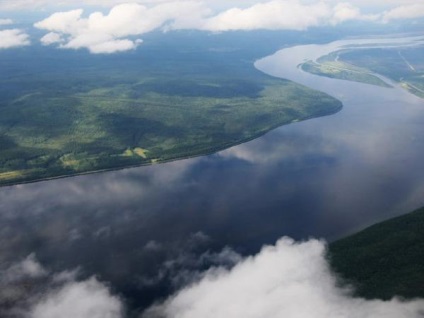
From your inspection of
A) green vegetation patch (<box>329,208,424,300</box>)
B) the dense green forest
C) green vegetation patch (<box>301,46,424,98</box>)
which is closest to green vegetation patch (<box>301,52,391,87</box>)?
green vegetation patch (<box>301,46,424,98</box>)

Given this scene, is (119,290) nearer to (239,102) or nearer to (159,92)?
(239,102)

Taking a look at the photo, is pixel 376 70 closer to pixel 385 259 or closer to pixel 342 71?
pixel 342 71

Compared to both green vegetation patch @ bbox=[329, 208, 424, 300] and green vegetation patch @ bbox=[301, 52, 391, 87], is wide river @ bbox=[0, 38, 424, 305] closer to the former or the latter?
green vegetation patch @ bbox=[329, 208, 424, 300]

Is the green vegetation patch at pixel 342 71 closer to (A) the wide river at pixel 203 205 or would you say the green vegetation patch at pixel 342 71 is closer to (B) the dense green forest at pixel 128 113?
(B) the dense green forest at pixel 128 113

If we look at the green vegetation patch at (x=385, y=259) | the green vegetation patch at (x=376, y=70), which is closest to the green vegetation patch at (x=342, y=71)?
the green vegetation patch at (x=376, y=70)

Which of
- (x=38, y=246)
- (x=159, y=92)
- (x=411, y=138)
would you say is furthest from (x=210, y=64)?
(x=38, y=246)

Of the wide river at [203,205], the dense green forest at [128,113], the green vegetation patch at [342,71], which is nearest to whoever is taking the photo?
the wide river at [203,205]

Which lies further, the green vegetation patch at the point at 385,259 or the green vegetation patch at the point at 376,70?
the green vegetation patch at the point at 376,70
